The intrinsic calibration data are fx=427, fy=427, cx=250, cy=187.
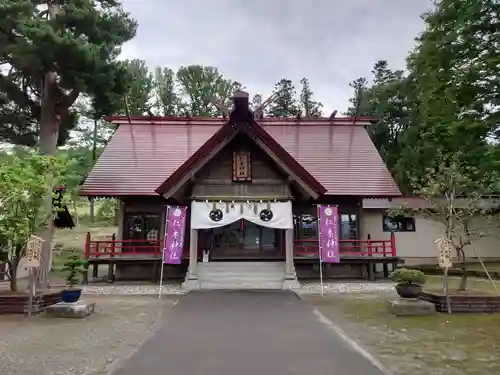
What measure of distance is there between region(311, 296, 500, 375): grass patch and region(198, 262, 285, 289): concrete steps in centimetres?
463

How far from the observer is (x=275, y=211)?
14469 mm

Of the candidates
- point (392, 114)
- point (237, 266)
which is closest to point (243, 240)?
point (237, 266)

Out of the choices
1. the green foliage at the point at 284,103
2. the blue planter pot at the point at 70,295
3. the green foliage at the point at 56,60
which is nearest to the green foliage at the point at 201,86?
the green foliage at the point at 284,103

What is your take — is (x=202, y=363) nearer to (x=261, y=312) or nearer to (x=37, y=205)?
(x=261, y=312)

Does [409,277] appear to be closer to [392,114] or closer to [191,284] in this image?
[191,284]

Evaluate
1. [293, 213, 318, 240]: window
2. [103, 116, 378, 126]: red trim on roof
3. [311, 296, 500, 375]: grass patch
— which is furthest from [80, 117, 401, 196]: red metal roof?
[311, 296, 500, 375]: grass patch

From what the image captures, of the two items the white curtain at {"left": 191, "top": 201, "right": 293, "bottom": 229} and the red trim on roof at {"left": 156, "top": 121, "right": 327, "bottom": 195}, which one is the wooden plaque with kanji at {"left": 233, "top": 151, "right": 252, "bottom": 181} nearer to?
the white curtain at {"left": 191, "top": 201, "right": 293, "bottom": 229}

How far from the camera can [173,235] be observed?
14156 mm

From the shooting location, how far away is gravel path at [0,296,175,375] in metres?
5.34

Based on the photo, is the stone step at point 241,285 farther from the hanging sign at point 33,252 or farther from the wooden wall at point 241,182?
the hanging sign at point 33,252

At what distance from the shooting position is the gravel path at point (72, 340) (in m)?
5.34

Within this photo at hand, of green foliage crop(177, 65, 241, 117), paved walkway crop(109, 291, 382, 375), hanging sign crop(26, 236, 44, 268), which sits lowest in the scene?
paved walkway crop(109, 291, 382, 375)

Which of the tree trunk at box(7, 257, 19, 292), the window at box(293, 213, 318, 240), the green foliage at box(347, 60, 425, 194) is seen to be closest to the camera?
the tree trunk at box(7, 257, 19, 292)

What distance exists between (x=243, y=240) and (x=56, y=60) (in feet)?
30.6
